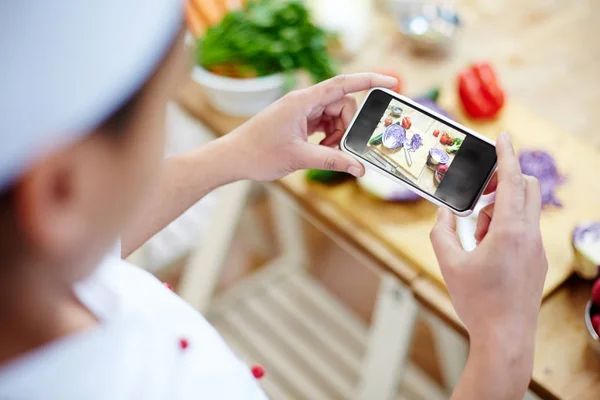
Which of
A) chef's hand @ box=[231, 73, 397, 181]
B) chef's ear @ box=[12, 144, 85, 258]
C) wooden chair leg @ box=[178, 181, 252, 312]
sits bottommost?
wooden chair leg @ box=[178, 181, 252, 312]

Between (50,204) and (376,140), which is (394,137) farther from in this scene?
A: (50,204)

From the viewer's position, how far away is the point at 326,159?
0.76 meters

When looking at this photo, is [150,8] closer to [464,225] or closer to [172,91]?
[172,91]

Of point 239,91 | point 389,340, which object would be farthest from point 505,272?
point 239,91

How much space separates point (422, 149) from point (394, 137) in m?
0.04

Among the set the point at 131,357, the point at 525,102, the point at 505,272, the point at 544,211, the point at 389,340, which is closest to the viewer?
the point at 131,357

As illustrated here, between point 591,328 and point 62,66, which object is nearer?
point 62,66

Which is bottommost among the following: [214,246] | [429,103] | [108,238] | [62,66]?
[214,246]

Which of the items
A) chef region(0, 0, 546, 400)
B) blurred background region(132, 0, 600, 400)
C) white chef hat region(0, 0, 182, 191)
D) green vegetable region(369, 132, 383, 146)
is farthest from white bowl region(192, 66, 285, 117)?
white chef hat region(0, 0, 182, 191)

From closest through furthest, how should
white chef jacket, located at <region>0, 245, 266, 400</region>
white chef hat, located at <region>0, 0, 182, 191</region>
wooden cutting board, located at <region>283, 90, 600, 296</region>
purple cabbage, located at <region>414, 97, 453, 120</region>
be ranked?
white chef hat, located at <region>0, 0, 182, 191</region>
white chef jacket, located at <region>0, 245, 266, 400</region>
wooden cutting board, located at <region>283, 90, 600, 296</region>
purple cabbage, located at <region>414, 97, 453, 120</region>

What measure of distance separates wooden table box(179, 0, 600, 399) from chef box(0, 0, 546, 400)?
0.68 feet

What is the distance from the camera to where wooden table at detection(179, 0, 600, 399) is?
773mm

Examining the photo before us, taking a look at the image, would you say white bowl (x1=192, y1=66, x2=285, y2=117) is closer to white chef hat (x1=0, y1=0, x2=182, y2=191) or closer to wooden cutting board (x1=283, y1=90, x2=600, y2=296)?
wooden cutting board (x1=283, y1=90, x2=600, y2=296)

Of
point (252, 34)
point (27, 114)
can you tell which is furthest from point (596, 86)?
point (27, 114)
